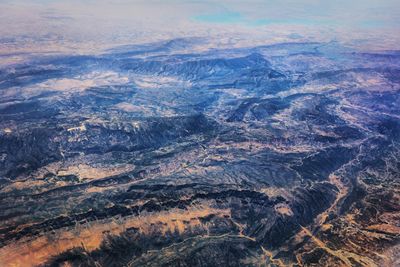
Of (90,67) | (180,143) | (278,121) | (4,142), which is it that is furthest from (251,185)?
(90,67)

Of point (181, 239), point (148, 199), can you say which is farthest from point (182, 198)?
point (181, 239)

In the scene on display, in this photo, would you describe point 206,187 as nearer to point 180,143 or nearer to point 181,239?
point 181,239

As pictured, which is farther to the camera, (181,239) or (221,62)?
(221,62)

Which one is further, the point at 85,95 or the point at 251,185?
the point at 85,95

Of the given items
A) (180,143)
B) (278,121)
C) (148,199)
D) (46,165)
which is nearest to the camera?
(148,199)

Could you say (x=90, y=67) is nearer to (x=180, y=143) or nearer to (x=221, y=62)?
(x=221, y=62)

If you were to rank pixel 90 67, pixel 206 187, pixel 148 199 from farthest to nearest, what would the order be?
pixel 90 67, pixel 206 187, pixel 148 199
